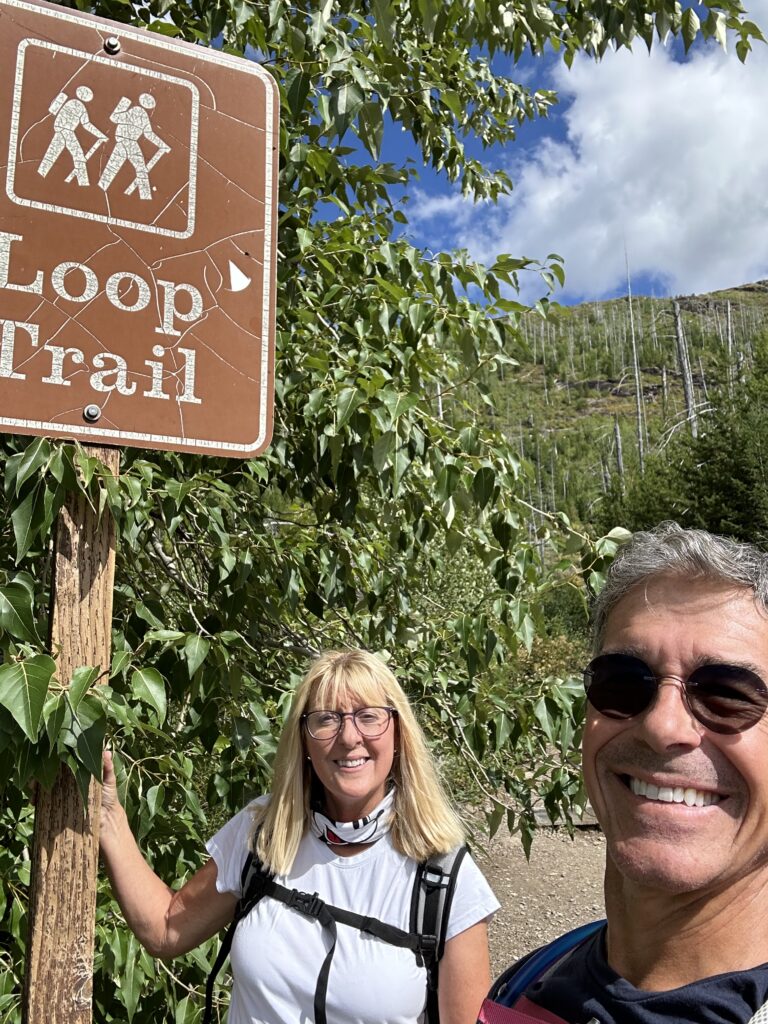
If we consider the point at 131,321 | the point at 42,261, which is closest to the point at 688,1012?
the point at 131,321

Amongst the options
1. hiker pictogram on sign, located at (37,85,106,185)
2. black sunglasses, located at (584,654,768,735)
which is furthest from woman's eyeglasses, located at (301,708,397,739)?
hiker pictogram on sign, located at (37,85,106,185)

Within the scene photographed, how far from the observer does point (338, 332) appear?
3156 mm

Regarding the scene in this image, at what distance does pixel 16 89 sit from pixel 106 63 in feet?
0.63

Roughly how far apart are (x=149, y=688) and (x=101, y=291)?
0.80 meters

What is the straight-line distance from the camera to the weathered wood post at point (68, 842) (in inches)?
64.7

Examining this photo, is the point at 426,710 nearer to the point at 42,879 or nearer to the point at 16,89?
the point at 42,879

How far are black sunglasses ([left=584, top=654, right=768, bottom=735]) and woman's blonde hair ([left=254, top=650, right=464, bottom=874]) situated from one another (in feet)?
3.09

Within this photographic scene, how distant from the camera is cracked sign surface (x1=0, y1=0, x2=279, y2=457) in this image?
1636 mm

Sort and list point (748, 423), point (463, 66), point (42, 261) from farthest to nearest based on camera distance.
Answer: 1. point (748, 423)
2. point (463, 66)
3. point (42, 261)

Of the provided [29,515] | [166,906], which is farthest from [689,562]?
[166,906]

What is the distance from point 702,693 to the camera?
3.59 ft

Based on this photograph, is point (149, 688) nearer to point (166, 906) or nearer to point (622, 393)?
point (166, 906)

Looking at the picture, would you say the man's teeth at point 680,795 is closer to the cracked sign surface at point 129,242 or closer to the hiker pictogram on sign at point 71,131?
the cracked sign surface at point 129,242

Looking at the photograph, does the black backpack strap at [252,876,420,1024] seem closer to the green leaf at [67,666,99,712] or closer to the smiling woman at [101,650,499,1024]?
the smiling woman at [101,650,499,1024]
